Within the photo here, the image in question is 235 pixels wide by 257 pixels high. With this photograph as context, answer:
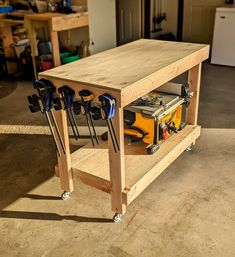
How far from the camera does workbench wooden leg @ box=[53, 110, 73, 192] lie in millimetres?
1879

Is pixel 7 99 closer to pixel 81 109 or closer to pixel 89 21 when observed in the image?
pixel 89 21

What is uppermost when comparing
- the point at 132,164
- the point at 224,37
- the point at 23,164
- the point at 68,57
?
the point at 224,37

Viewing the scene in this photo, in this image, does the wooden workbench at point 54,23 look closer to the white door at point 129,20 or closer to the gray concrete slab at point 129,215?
the white door at point 129,20

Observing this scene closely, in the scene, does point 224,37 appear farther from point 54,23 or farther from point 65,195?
point 65,195

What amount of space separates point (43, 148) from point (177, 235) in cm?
135

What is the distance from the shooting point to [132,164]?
2.06m

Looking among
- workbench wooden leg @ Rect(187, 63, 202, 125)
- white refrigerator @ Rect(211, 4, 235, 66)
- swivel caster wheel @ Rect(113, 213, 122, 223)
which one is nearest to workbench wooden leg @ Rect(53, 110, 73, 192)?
swivel caster wheel @ Rect(113, 213, 122, 223)

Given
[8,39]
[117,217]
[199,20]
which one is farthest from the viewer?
[199,20]

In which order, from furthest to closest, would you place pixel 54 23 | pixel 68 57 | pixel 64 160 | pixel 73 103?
pixel 68 57
pixel 54 23
pixel 64 160
pixel 73 103

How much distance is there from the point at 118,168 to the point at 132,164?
0.35 m

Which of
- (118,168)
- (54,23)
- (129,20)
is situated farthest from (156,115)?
(129,20)

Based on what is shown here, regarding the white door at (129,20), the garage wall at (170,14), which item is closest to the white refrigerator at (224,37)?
the garage wall at (170,14)

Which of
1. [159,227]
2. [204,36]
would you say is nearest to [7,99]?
[159,227]

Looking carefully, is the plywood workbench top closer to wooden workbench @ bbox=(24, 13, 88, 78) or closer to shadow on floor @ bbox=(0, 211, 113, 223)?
shadow on floor @ bbox=(0, 211, 113, 223)
